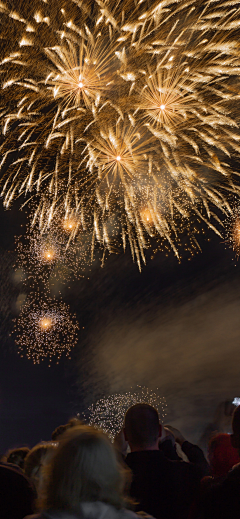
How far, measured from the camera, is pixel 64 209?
9.67 metres

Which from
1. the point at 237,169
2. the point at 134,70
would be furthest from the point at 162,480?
the point at 237,169

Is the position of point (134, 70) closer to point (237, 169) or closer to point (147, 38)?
point (147, 38)

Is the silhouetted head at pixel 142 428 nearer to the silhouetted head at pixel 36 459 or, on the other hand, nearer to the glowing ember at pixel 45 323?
the silhouetted head at pixel 36 459

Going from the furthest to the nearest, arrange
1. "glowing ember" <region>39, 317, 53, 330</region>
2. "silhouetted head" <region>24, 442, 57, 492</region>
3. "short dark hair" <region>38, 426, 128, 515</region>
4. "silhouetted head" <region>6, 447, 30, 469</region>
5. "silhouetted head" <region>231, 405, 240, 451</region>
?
1. "glowing ember" <region>39, 317, 53, 330</region>
2. "silhouetted head" <region>6, 447, 30, 469</region>
3. "silhouetted head" <region>24, 442, 57, 492</region>
4. "silhouetted head" <region>231, 405, 240, 451</region>
5. "short dark hair" <region>38, 426, 128, 515</region>

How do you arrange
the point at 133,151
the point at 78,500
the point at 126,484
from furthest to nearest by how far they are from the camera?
the point at 133,151 < the point at 126,484 < the point at 78,500

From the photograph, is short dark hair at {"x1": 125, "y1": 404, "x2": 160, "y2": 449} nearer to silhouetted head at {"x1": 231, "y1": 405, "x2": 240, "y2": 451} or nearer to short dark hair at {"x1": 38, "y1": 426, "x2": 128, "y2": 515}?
silhouetted head at {"x1": 231, "y1": 405, "x2": 240, "y2": 451}

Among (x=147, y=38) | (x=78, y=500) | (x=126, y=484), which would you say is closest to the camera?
(x=78, y=500)

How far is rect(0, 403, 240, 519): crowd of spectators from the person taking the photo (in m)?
1.59

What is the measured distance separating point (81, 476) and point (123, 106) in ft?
22.8

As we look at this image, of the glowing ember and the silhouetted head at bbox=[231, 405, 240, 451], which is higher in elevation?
the glowing ember

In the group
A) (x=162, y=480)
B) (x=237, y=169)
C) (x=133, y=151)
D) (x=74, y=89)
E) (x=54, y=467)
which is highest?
(x=74, y=89)

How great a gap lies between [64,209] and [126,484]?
8.44 m

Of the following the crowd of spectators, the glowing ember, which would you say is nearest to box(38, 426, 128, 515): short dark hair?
the crowd of spectators

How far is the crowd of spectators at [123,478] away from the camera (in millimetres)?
1586
